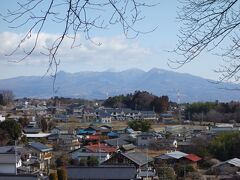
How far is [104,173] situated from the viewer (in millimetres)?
10430

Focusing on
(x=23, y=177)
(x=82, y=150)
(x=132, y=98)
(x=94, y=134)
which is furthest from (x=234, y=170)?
(x=132, y=98)

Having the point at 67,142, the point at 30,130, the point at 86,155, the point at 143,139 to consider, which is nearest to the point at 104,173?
the point at 86,155

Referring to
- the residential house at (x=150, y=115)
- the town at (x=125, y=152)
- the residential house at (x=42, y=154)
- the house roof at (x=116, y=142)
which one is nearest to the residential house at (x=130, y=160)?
the town at (x=125, y=152)

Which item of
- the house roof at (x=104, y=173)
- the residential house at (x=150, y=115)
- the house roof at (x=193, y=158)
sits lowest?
the house roof at (x=193, y=158)

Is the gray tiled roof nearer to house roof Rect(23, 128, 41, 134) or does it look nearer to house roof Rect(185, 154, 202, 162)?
house roof Rect(185, 154, 202, 162)

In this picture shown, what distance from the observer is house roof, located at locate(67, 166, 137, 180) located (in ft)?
34.0

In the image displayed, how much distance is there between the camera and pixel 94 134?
2239cm

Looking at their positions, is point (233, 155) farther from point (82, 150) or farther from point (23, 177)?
point (23, 177)

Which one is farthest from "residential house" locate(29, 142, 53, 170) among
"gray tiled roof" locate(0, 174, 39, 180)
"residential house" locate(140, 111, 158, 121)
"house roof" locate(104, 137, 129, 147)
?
"residential house" locate(140, 111, 158, 121)

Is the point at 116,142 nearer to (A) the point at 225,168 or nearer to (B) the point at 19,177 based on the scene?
(A) the point at 225,168

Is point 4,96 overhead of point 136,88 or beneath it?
beneath

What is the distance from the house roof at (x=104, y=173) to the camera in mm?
10360

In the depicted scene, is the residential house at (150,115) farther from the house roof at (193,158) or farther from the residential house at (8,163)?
the residential house at (8,163)

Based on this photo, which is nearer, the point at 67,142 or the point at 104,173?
the point at 104,173
